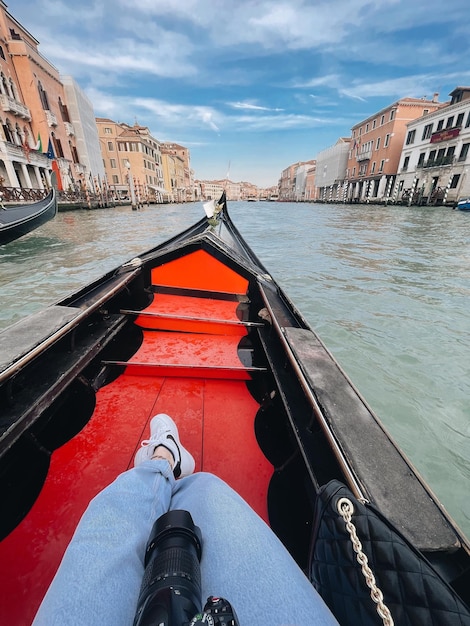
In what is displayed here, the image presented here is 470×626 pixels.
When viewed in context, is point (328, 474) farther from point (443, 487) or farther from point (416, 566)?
point (443, 487)

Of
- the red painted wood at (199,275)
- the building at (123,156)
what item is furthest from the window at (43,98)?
the red painted wood at (199,275)

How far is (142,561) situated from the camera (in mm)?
723

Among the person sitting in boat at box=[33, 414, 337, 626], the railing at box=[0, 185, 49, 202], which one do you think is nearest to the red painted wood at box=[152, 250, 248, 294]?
the person sitting in boat at box=[33, 414, 337, 626]

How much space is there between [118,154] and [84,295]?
40.8 meters

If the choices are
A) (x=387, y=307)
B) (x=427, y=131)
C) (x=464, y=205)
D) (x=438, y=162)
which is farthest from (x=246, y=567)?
(x=427, y=131)

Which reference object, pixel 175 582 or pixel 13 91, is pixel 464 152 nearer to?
pixel 175 582

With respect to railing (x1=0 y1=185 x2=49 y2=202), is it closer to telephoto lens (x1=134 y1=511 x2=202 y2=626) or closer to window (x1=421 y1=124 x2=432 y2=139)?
telephoto lens (x1=134 y1=511 x2=202 y2=626)

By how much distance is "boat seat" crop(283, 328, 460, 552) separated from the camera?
65 centimetres

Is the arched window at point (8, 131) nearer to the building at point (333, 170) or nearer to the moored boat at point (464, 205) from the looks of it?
the moored boat at point (464, 205)

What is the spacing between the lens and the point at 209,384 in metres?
1.85

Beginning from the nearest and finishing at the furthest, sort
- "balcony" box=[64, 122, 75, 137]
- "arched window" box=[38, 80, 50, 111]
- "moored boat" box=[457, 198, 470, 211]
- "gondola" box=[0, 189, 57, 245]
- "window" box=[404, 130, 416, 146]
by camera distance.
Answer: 1. "gondola" box=[0, 189, 57, 245]
2. "moored boat" box=[457, 198, 470, 211]
3. "arched window" box=[38, 80, 50, 111]
4. "balcony" box=[64, 122, 75, 137]
5. "window" box=[404, 130, 416, 146]

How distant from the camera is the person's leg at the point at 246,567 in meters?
0.60

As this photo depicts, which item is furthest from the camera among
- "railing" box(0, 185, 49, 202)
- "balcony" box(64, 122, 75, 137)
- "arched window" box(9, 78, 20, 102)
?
"balcony" box(64, 122, 75, 137)

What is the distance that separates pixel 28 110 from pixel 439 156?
29.2 meters
